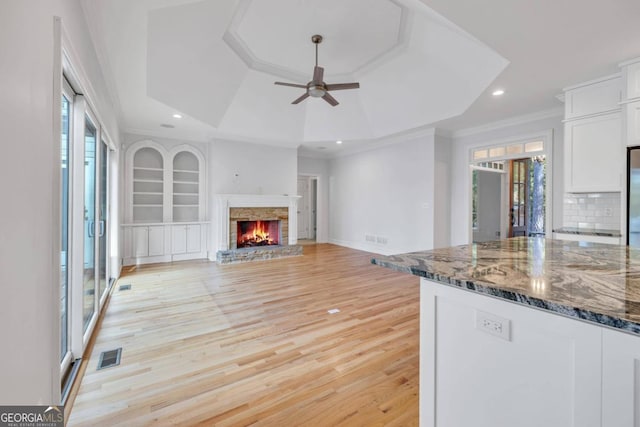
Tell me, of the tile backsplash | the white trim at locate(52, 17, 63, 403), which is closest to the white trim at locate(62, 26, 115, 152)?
the white trim at locate(52, 17, 63, 403)

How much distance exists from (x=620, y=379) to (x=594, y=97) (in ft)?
13.8

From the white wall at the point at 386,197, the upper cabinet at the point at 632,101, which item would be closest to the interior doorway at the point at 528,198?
the white wall at the point at 386,197

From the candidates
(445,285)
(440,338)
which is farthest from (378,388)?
(445,285)

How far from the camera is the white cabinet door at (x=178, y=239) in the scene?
6.01 metres

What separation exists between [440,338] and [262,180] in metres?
6.06

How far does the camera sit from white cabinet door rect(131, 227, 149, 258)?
5.63 metres

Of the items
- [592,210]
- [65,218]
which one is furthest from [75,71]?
[592,210]

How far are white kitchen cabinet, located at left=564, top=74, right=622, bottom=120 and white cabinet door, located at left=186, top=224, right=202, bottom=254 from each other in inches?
268

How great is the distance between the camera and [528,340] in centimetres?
99

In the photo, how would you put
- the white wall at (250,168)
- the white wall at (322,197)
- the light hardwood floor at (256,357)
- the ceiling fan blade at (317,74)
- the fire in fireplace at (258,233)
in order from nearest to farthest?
the light hardwood floor at (256,357)
the ceiling fan blade at (317,74)
the white wall at (250,168)
the fire in fireplace at (258,233)
the white wall at (322,197)

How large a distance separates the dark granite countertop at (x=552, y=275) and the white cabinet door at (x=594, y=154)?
6.92ft

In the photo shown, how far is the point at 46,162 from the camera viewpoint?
1.26 metres

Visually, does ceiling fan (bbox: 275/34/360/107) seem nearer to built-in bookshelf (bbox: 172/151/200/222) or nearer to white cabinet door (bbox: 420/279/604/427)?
white cabinet door (bbox: 420/279/604/427)

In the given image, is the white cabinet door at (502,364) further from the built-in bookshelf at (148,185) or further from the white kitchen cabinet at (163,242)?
the built-in bookshelf at (148,185)
